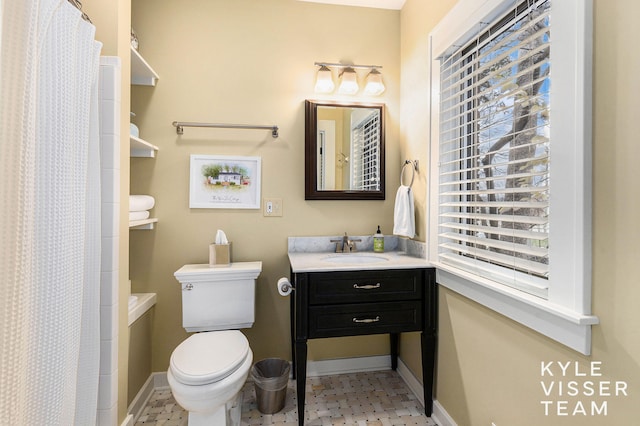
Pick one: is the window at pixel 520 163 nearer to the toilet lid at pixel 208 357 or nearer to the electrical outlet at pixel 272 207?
the electrical outlet at pixel 272 207

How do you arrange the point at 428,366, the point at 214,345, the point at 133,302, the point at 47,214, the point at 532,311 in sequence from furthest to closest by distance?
the point at 133,302
the point at 428,366
the point at 214,345
the point at 532,311
the point at 47,214

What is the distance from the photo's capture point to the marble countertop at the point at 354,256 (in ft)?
5.54

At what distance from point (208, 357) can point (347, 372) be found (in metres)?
1.17

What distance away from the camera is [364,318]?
1.69 metres

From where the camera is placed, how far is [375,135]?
230 cm

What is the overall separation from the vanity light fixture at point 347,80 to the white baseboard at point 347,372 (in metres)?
1.95

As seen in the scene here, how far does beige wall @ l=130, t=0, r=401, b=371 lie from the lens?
2096mm

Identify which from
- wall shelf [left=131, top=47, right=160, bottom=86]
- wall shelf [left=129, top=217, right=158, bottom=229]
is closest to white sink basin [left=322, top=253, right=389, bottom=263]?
wall shelf [left=129, top=217, right=158, bottom=229]

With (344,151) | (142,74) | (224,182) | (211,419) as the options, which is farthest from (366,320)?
(142,74)

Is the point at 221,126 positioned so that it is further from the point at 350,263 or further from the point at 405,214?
the point at 405,214

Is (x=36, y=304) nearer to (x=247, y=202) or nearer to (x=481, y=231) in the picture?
(x=247, y=202)

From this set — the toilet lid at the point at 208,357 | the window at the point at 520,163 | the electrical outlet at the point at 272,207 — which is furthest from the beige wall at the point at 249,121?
the window at the point at 520,163

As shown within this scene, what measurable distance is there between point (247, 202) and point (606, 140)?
1.86 m

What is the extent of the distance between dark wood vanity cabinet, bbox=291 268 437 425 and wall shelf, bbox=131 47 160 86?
157 cm
